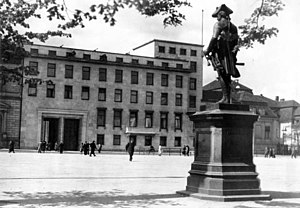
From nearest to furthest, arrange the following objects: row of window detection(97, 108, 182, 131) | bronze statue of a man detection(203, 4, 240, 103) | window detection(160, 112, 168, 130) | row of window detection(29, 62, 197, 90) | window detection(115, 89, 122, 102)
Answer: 1. bronze statue of a man detection(203, 4, 240, 103)
2. row of window detection(29, 62, 197, 90)
3. row of window detection(97, 108, 182, 131)
4. window detection(115, 89, 122, 102)
5. window detection(160, 112, 168, 130)

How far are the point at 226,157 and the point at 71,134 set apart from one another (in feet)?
185

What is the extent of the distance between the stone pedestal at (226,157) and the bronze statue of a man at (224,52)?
62cm

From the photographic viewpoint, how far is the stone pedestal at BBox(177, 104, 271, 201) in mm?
11148

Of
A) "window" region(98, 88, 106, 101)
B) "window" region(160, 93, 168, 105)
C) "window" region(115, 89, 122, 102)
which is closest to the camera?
"window" region(98, 88, 106, 101)

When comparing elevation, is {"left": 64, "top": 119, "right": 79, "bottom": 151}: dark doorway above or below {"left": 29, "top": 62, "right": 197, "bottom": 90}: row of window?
below

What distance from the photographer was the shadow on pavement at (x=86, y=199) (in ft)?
32.0

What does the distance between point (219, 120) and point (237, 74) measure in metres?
1.39

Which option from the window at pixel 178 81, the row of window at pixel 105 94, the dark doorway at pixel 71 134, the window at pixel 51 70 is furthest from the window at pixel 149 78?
the window at pixel 51 70

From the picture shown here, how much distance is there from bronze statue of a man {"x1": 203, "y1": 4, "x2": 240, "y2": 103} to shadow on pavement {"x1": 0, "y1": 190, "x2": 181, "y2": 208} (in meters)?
3.07

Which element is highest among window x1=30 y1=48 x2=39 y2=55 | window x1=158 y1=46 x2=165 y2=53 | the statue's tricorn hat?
window x1=158 y1=46 x2=165 y2=53

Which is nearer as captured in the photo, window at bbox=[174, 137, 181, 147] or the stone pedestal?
the stone pedestal

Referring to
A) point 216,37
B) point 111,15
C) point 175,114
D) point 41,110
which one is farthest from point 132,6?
point 175,114

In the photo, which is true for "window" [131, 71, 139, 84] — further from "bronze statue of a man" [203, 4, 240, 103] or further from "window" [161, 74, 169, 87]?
"bronze statue of a man" [203, 4, 240, 103]

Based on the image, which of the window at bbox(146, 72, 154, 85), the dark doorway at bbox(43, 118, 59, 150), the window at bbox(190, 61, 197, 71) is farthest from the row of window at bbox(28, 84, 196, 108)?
the window at bbox(190, 61, 197, 71)
